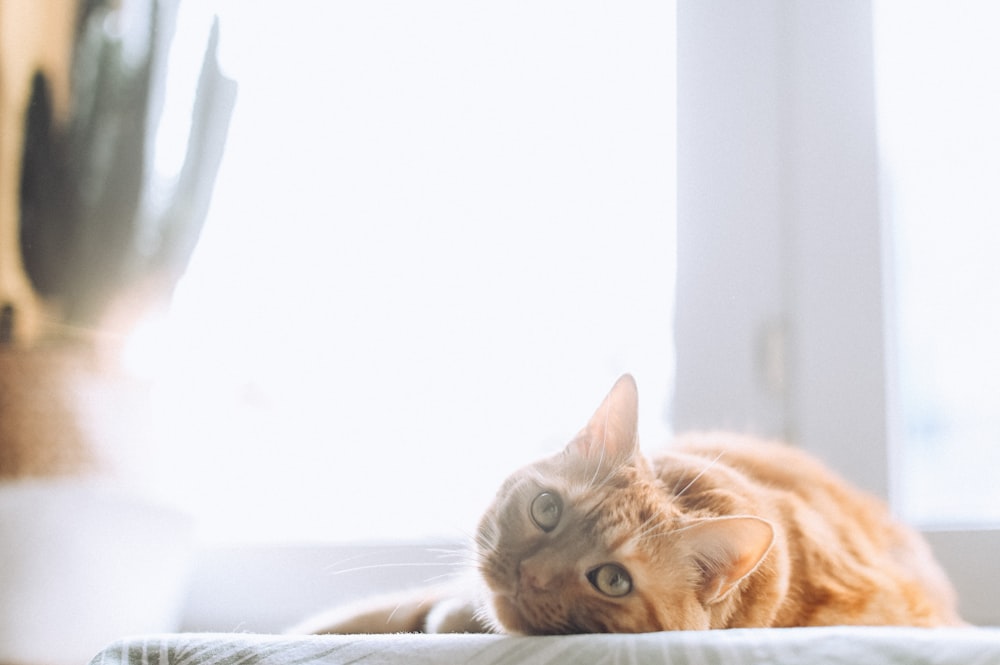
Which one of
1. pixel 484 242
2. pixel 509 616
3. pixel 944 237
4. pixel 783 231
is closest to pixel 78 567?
pixel 509 616

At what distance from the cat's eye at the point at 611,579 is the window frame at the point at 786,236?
0.67 meters

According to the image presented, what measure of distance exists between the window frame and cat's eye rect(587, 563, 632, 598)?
67 centimetres

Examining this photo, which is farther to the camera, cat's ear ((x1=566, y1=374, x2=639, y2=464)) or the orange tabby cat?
cat's ear ((x1=566, y1=374, x2=639, y2=464))

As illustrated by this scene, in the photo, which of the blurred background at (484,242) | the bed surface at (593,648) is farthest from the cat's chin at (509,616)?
the blurred background at (484,242)

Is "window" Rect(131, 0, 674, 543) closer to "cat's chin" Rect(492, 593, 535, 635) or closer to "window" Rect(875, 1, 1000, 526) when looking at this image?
"window" Rect(875, 1, 1000, 526)

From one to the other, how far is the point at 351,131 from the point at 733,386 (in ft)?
2.68

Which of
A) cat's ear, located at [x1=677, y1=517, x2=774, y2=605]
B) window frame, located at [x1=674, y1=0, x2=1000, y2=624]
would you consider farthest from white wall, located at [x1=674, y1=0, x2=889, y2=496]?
cat's ear, located at [x1=677, y1=517, x2=774, y2=605]

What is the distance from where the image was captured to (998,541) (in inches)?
53.6

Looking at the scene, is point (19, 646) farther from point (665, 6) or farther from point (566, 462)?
point (665, 6)

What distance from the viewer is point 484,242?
1.54 meters

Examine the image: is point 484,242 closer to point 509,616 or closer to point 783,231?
point 783,231

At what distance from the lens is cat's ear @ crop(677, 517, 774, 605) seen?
30.4 inches

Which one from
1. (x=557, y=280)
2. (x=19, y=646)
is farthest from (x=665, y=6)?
(x=19, y=646)

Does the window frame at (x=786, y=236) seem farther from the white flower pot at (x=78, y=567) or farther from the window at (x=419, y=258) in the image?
the white flower pot at (x=78, y=567)
